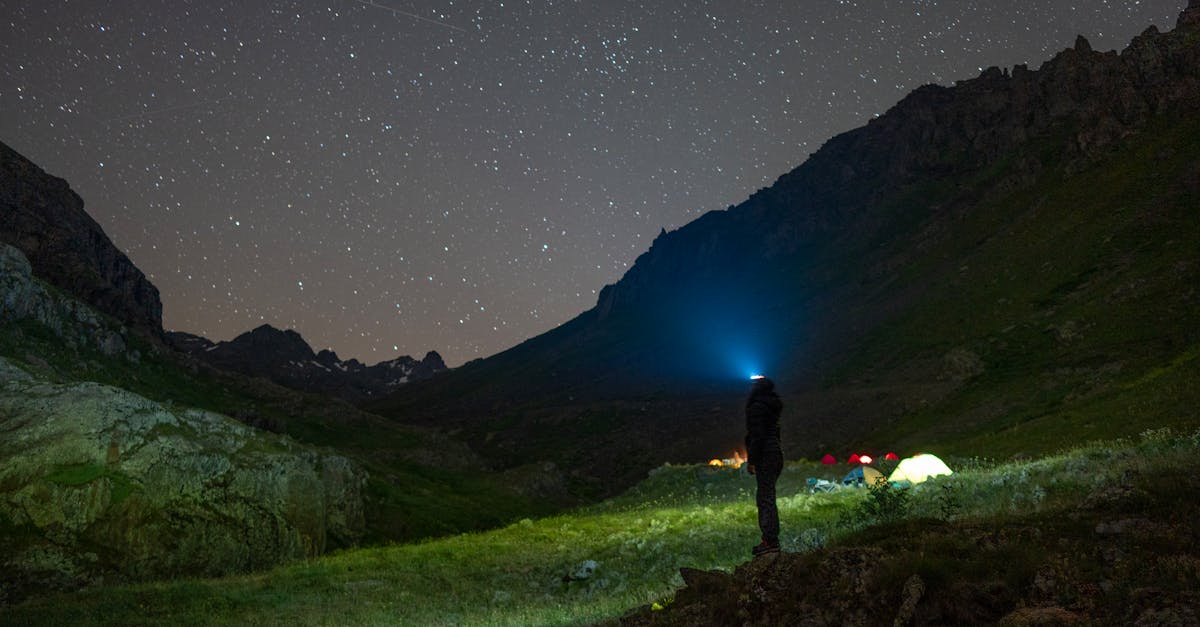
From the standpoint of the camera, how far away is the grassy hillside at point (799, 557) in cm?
648

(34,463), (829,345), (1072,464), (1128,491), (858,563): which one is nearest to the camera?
(858,563)

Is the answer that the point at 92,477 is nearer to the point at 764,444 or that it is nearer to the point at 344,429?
the point at 764,444

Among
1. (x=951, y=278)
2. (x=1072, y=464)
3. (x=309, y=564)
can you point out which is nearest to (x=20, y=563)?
(x=309, y=564)

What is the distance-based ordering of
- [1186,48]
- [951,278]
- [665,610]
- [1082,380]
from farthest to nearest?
[951,278], [1186,48], [1082,380], [665,610]

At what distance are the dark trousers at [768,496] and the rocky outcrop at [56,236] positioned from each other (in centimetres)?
11556

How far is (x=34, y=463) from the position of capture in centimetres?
1909

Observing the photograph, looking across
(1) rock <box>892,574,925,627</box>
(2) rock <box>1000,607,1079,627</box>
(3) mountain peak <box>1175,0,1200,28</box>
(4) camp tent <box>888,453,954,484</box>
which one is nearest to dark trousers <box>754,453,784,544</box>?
(1) rock <box>892,574,925,627</box>

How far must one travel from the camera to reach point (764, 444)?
1316cm

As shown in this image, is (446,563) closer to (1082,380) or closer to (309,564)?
(309,564)

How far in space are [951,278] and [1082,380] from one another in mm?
83503

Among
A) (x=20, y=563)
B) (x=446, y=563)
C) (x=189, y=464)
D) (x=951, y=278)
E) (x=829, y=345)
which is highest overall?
(x=951, y=278)

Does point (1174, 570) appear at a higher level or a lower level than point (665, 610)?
higher

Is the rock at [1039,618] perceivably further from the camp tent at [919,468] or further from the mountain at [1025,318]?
the mountain at [1025,318]

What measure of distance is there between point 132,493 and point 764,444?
763 inches
